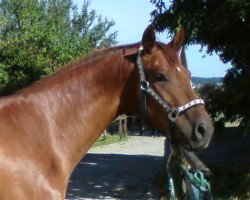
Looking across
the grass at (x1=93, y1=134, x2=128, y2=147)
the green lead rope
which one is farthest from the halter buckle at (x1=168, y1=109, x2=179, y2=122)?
the grass at (x1=93, y1=134, x2=128, y2=147)

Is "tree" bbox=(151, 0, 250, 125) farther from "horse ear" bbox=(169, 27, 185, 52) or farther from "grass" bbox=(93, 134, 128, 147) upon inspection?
"grass" bbox=(93, 134, 128, 147)

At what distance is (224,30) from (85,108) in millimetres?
5896

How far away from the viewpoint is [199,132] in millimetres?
3293

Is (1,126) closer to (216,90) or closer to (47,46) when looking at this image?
(216,90)

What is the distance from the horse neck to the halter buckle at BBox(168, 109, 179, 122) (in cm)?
33

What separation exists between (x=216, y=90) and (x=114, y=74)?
6698 mm

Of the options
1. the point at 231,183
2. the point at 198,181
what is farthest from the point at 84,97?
the point at 231,183

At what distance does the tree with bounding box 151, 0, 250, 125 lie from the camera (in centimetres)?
852

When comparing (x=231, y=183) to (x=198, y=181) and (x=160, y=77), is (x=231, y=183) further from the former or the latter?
(x=160, y=77)

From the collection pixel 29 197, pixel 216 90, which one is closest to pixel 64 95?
pixel 29 197

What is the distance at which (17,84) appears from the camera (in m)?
14.1

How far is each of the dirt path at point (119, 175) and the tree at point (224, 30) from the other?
→ 2.02 metres

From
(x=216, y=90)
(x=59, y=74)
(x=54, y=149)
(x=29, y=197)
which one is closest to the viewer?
(x=29, y=197)

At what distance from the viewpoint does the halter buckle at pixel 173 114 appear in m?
3.30
